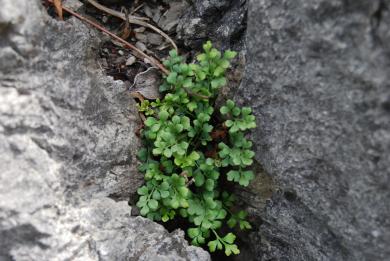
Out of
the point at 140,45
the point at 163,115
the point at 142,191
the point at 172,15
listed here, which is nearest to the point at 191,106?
the point at 163,115

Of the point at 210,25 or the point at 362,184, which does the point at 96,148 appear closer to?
the point at 210,25

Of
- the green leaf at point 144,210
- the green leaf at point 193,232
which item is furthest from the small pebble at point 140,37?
the green leaf at point 193,232

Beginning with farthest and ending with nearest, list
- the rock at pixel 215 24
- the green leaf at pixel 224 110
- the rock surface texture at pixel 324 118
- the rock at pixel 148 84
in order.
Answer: the rock at pixel 148 84, the rock at pixel 215 24, the green leaf at pixel 224 110, the rock surface texture at pixel 324 118

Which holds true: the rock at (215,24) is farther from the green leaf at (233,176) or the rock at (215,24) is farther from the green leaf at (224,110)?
the green leaf at (233,176)

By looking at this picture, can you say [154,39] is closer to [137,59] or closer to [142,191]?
[137,59]

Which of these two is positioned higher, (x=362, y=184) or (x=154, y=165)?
(x=362, y=184)

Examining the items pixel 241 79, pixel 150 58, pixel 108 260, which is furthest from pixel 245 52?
pixel 108 260
